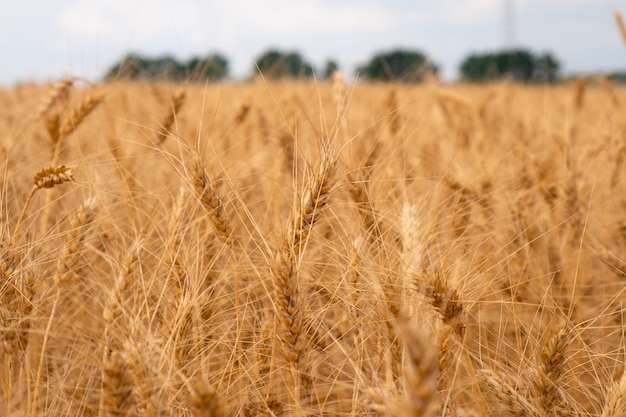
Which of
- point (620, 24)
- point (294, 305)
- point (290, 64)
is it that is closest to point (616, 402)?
point (294, 305)

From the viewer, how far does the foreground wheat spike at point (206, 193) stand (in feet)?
3.95

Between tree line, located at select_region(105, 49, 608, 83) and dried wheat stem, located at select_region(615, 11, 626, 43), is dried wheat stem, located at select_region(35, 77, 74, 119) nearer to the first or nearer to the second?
tree line, located at select_region(105, 49, 608, 83)

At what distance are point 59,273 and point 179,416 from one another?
44cm

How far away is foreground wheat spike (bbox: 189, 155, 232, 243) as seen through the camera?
1204 mm

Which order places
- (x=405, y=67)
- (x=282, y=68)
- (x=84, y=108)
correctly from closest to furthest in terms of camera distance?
(x=84, y=108) → (x=405, y=67) → (x=282, y=68)

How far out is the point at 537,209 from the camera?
223cm

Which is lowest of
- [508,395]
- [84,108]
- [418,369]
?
[508,395]

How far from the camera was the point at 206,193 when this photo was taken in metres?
1.21

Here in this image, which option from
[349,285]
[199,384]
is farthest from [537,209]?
[199,384]

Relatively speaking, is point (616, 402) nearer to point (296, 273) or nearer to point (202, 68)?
point (296, 273)

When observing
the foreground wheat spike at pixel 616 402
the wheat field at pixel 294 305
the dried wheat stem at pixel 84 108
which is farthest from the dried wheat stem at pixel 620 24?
the dried wheat stem at pixel 84 108

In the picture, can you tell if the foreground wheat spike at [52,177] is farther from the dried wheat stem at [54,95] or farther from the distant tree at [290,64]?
the distant tree at [290,64]

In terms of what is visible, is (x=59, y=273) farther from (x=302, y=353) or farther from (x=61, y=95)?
(x=61, y=95)

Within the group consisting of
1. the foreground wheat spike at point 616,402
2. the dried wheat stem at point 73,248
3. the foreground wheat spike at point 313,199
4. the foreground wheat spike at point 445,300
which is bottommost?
the foreground wheat spike at point 616,402
